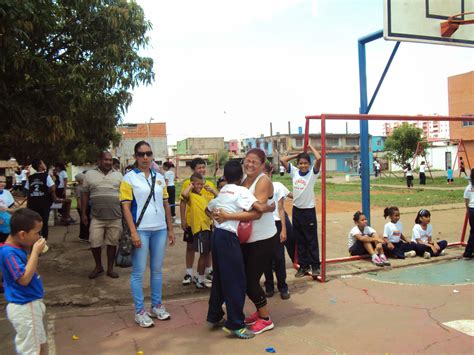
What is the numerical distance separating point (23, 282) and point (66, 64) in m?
6.13

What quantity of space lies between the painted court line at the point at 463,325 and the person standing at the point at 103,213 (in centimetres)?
432

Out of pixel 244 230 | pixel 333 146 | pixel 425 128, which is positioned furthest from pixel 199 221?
pixel 333 146

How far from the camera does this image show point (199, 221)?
5551mm

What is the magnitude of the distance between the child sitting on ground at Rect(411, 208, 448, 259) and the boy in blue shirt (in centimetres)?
610

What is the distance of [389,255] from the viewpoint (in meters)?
7.22

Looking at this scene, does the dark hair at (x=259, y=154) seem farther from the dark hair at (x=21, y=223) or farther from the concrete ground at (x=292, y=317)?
the dark hair at (x=21, y=223)

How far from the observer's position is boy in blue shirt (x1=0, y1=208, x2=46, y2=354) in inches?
120

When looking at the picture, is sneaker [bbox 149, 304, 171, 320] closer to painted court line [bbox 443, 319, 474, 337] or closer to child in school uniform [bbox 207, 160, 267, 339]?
child in school uniform [bbox 207, 160, 267, 339]

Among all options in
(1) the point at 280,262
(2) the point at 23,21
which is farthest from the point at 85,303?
(2) the point at 23,21

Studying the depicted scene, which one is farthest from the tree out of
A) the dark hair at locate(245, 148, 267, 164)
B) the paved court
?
the dark hair at locate(245, 148, 267, 164)

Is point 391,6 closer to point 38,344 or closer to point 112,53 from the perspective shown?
point 112,53

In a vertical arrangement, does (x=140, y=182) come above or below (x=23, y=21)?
below

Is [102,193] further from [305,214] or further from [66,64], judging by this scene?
[66,64]

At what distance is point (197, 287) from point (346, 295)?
192 centimetres
